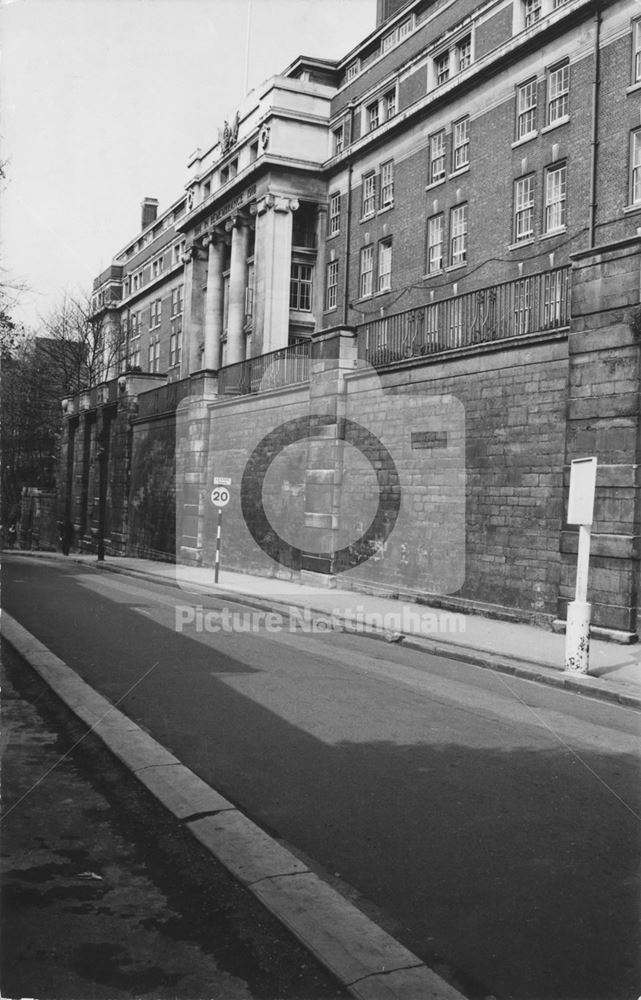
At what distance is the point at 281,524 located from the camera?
962 inches

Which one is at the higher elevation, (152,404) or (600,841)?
(152,404)

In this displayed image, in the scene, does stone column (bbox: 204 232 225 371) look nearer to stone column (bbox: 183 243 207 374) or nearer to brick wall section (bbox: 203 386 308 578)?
stone column (bbox: 183 243 207 374)

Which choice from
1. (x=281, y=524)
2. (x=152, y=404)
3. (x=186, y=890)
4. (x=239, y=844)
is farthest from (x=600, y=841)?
(x=152, y=404)

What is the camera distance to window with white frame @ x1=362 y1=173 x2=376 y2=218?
37094 millimetres

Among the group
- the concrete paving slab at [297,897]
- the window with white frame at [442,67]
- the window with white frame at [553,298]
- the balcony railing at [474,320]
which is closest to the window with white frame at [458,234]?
the window with white frame at [442,67]

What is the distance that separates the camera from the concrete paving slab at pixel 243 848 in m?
4.36

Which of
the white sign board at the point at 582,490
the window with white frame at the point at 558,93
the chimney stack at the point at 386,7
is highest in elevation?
the chimney stack at the point at 386,7

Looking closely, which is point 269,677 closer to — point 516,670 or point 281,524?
point 516,670

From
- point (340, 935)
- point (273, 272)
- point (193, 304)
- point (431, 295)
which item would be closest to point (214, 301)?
point (193, 304)

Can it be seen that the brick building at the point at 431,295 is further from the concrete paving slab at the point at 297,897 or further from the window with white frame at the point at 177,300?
the concrete paving slab at the point at 297,897

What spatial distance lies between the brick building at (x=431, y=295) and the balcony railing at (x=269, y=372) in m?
0.10

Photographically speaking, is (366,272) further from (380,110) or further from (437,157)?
(380,110)

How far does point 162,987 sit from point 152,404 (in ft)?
110

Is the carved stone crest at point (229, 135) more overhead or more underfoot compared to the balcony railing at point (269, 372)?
more overhead
